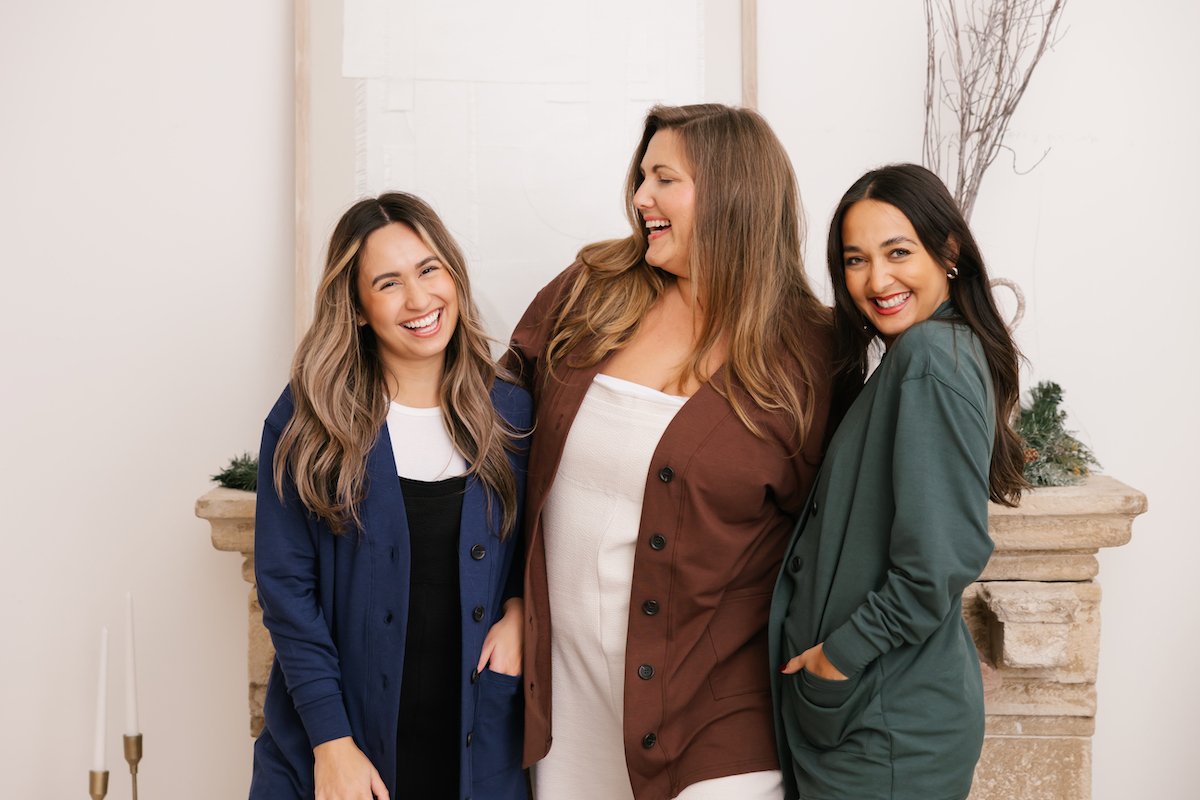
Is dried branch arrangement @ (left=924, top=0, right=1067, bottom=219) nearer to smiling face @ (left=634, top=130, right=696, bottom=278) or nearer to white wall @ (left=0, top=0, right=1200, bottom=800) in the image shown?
white wall @ (left=0, top=0, right=1200, bottom=800)

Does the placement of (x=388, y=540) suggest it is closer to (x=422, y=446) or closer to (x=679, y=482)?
(x=422, y=446)

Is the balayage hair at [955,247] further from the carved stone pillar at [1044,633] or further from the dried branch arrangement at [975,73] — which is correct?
the dried branch arrangement at [975,73]

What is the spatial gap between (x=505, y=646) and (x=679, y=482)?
46 cm

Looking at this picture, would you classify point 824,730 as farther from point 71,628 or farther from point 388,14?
point 71,628

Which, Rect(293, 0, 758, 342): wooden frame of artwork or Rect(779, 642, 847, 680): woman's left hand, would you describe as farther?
Rect(293, 0, 758, 342): wooden frame of artwork

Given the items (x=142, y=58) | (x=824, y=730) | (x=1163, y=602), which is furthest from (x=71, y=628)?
(x=1163, y=602)

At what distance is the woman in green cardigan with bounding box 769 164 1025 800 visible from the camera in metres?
1.52

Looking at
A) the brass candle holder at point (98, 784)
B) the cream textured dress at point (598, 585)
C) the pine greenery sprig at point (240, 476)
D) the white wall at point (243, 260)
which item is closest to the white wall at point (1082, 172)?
the white wall at point (243, 260)

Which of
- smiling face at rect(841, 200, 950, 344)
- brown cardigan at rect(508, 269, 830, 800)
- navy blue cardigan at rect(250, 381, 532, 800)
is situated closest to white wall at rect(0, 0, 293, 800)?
navy blue cardigan at rect(250, 381, 532, 800)

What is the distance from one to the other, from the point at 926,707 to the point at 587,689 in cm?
60

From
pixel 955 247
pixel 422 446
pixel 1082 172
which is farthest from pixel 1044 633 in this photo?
pixel 422 446

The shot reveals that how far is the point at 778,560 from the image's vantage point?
6.11 feet

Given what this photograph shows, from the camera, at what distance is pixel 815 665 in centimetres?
160

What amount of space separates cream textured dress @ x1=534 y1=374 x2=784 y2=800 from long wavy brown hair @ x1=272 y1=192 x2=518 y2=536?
132 millimetres
